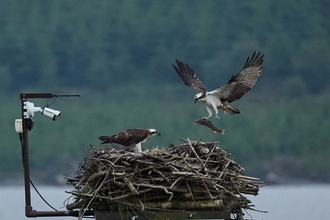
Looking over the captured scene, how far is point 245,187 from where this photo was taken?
7.59 m

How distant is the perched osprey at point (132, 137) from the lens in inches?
300

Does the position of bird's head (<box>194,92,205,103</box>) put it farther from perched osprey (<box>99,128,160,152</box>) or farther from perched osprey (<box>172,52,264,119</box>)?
perched osprey (<box>99,128,160,152</box>)

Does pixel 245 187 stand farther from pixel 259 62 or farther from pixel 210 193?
pixel 259 62

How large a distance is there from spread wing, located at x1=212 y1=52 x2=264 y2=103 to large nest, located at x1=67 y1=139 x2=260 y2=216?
3.66 ft

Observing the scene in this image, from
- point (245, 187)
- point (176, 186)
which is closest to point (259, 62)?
point (245, 187)

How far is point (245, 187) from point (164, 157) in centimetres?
99

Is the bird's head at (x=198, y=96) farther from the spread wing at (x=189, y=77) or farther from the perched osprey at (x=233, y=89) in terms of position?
the spread wing at (x=189, y=77)

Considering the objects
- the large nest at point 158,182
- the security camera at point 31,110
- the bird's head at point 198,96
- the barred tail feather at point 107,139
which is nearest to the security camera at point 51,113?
the security camera at point 31,110

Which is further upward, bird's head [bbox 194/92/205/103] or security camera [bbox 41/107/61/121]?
bird's head [bbox 194/92/205/103]

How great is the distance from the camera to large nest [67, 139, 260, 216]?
274 inches

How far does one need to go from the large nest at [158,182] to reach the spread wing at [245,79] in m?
1.12

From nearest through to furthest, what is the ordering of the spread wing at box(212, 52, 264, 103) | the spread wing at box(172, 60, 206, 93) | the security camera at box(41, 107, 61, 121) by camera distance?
the security camera at box(41, 107, 61, 121) → the spread wing at box(212, 52, 264, 103) → the spread wing at box(172, 60, 206, 93)

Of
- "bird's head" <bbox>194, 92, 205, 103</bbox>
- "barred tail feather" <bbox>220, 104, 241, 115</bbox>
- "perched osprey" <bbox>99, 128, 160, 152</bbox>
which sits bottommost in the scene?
"perched osprey" <bbox>99, 128, 160, 152</bbox>

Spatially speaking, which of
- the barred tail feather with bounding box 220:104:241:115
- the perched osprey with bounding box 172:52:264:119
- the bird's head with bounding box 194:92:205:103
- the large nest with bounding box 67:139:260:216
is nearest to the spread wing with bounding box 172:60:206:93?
the perched osprey with bounding box 172:52:264:119
